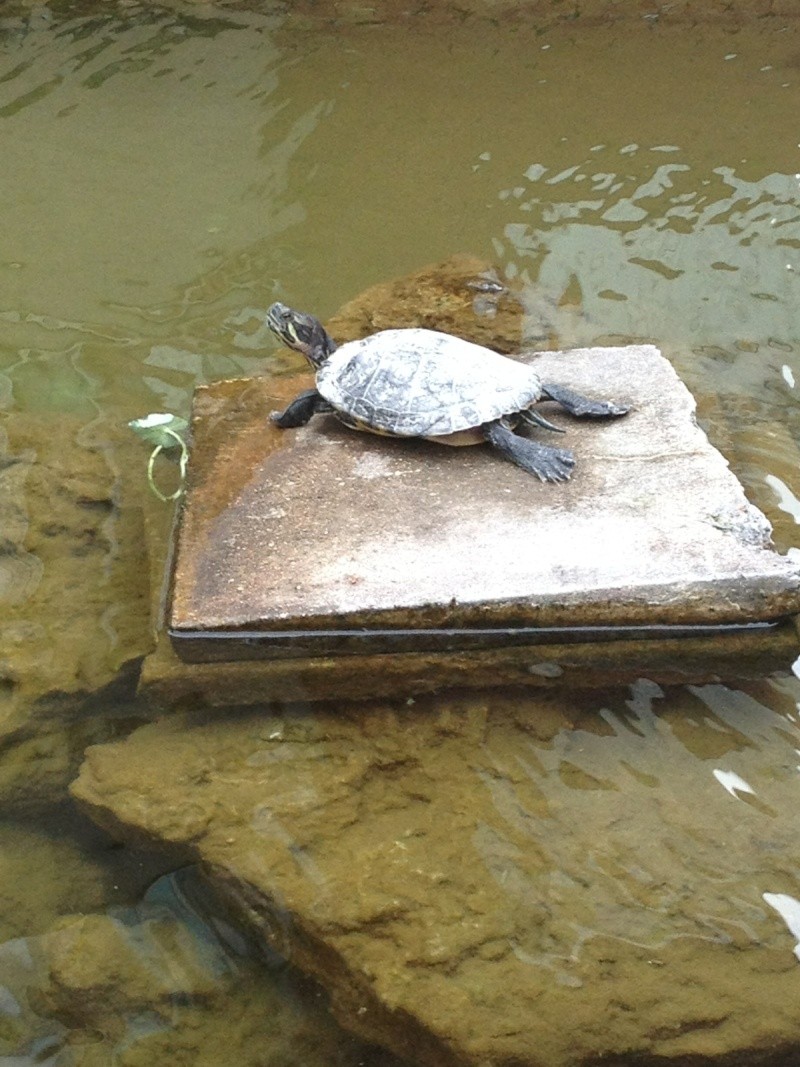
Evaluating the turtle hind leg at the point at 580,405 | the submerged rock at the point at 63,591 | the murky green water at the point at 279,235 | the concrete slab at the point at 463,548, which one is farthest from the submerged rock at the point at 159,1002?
the turtle hind leg at the point at 580,405

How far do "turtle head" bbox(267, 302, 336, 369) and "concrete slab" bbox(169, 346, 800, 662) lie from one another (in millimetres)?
422

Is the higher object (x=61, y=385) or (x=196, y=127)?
(x=196, y=127)

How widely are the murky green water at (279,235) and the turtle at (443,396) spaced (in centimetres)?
82

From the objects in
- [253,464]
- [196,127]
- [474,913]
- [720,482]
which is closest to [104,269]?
[196,127]

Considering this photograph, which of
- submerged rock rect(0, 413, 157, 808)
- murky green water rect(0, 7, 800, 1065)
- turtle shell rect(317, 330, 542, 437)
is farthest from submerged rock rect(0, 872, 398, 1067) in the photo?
turtle shell rect(317, 330, 542, 437)

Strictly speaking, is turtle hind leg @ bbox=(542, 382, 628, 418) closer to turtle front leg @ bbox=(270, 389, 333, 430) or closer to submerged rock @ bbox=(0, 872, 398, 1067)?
turtle front leg @ bbox=(270, 389, 333, 430)

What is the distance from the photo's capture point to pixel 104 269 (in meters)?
5.23

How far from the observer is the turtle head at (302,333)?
363 centimetres

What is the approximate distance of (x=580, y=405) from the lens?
3424 millimetres

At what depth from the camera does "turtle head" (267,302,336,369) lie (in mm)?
3635

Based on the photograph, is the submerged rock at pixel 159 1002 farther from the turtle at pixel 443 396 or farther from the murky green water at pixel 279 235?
the turtle at pixel 443 396

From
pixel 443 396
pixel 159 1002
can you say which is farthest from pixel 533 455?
pixel 159 1002

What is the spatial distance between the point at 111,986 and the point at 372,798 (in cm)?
86

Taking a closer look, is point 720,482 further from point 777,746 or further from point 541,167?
point 541,167
